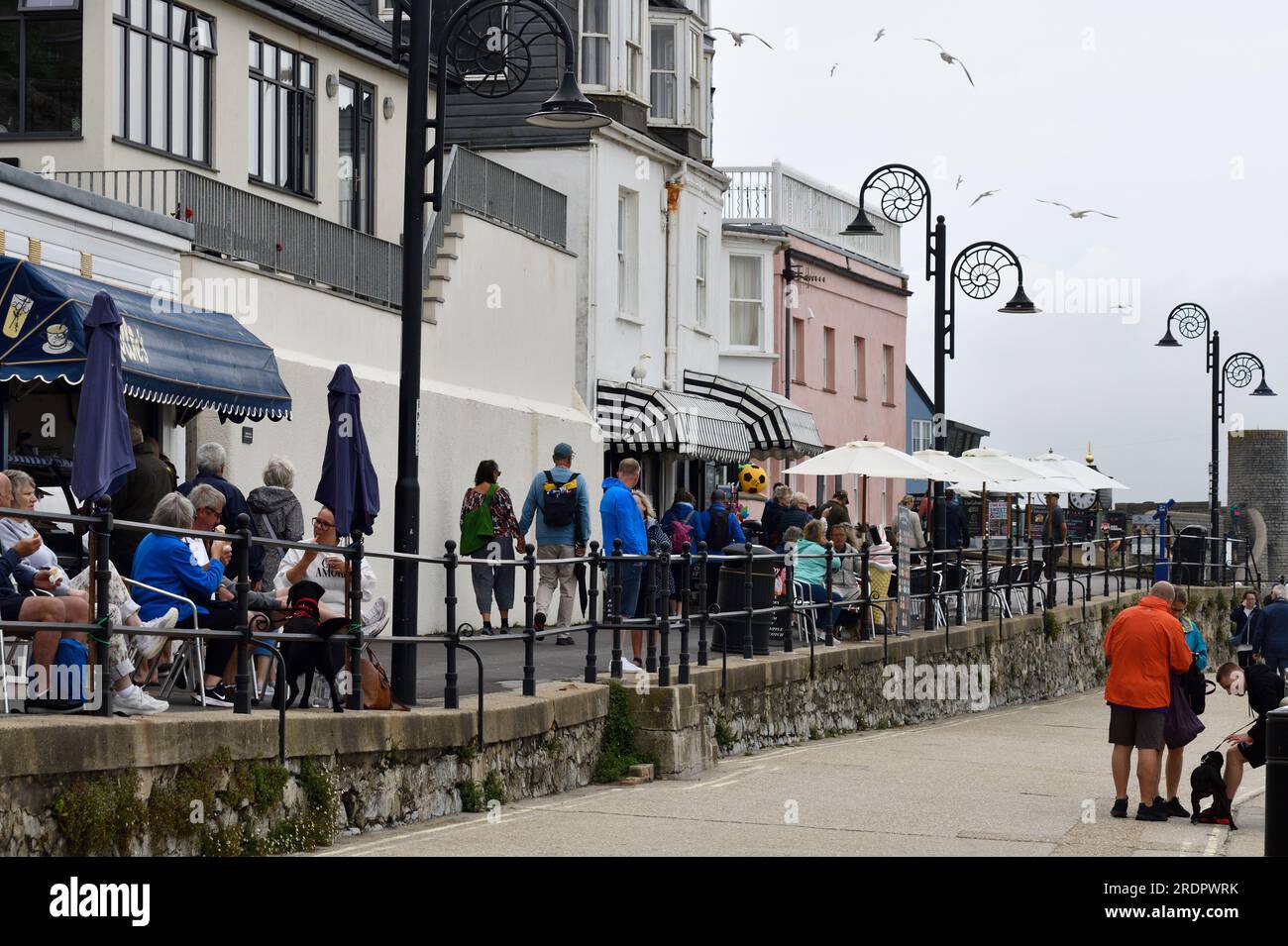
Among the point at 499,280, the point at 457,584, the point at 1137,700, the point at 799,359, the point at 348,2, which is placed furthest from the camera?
the point at 799,359

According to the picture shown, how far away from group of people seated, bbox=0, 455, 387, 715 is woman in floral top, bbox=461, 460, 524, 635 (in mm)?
6913

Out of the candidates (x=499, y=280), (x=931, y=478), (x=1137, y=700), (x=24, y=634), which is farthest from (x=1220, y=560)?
(x=24, y=634)

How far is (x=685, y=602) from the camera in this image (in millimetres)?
16656

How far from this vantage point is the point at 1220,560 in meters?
45.2

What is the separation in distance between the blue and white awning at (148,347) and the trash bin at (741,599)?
4313 millimetres

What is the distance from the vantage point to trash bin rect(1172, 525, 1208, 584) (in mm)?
42812

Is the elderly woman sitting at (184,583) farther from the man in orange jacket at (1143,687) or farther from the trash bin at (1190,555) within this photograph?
the trash bin at (1190,555)

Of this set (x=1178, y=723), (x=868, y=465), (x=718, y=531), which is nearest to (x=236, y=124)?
(x=718, y=531)

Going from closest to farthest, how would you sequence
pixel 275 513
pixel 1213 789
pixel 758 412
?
pixel 275 513
pixel 1213 789
pixel 758 412

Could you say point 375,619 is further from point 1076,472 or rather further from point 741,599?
point 1076,472

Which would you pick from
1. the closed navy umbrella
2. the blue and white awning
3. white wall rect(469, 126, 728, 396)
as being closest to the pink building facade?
white wall rect(469, 126, 728, 396)

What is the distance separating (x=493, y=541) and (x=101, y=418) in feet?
32.0
